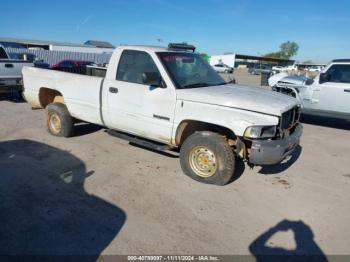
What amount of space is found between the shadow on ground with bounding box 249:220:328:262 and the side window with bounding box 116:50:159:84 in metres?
3.03

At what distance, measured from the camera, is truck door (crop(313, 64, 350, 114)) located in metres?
8.47

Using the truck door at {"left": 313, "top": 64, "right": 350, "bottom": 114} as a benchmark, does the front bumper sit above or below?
below

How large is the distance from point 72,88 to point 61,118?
2.59 feet

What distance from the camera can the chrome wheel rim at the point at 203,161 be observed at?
456 centimetres

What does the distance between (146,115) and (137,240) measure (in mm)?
2342

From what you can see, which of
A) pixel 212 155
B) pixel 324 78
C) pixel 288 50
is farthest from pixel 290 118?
pixel 288 50

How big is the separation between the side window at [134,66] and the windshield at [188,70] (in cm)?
24

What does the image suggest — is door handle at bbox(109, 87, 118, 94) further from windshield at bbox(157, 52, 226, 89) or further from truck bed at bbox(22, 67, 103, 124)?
windshield at bbox(157, 52, 226, 89)

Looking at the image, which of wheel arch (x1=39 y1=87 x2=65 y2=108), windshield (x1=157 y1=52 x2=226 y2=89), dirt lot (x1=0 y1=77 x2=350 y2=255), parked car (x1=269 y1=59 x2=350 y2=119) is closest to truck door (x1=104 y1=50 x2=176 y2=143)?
windshield (x1=157 y1=52 x2=226 y2=89)

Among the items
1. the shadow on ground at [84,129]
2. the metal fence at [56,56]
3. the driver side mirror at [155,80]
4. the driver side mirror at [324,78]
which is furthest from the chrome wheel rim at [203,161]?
the metal fence at [56,56]

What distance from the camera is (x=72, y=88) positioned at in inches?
238

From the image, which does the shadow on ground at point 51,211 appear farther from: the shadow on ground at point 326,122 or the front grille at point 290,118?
the shadow on ground at point 326,122

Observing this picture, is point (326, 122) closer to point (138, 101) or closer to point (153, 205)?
point (138, 101)

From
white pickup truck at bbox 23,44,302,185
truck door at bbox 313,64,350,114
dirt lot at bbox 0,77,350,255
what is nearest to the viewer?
dirt lot at bbox 0,77,350,255
